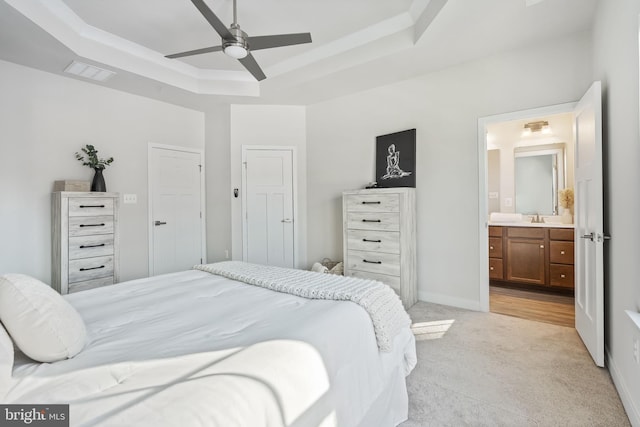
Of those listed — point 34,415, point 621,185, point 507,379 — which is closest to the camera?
point 34,415

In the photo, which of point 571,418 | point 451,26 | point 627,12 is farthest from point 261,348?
point 451,26

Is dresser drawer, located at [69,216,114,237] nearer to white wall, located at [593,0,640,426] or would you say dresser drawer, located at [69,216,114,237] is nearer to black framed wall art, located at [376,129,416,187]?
black framed wall art, located at [376,129,416,187]

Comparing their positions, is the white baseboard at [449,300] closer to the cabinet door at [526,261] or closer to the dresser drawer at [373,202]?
the dresser drawer at [373,202]

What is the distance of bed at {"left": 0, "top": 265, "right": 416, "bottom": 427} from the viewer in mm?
796

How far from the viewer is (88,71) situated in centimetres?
328

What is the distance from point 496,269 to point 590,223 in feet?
7.07

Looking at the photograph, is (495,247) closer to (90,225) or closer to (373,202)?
(373,202)

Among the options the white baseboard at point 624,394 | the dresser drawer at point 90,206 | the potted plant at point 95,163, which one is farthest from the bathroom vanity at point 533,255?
the potted plant at point 95,163

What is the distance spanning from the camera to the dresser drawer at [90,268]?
3.09 m

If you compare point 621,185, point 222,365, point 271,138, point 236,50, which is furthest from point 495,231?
point 222,365

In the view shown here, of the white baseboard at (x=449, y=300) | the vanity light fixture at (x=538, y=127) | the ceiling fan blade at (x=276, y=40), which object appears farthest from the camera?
the vanity light fixture at (x=538, y=127)

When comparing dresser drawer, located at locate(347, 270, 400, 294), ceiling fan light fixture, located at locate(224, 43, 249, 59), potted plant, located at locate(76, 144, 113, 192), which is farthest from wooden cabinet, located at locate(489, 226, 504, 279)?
potted plant, located at locate(76, 144, 113, 192)

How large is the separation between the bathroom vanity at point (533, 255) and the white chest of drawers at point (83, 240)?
4.83 meters

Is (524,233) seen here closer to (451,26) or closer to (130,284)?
(451,26)
